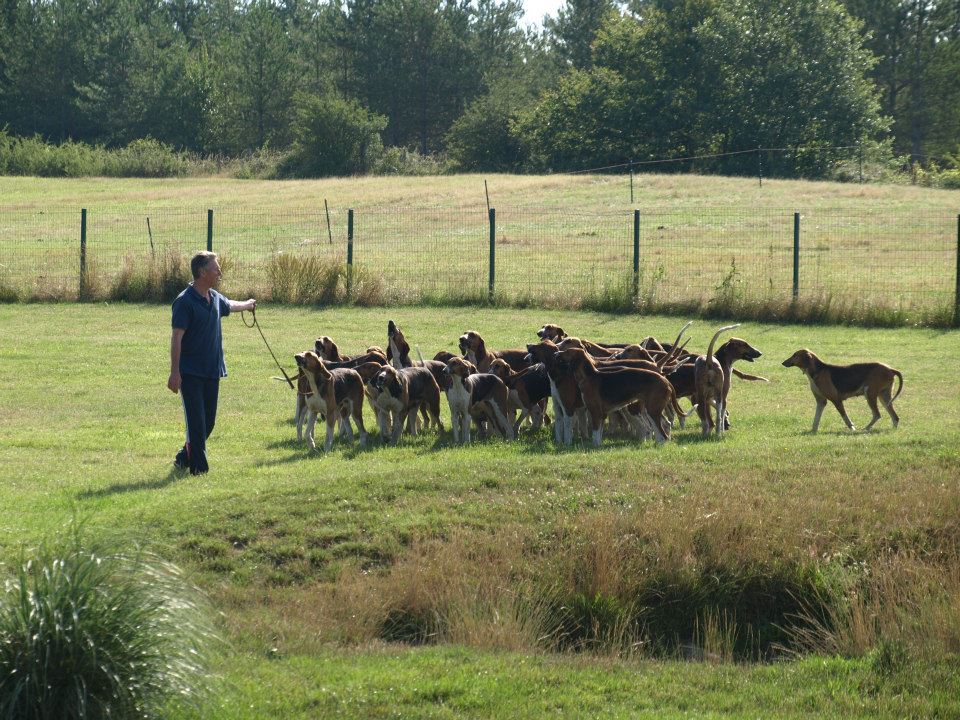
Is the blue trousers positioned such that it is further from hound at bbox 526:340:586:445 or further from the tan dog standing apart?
the tan dog standing apart

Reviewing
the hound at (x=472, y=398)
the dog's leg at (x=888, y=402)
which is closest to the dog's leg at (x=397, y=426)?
the hound at (x=472, y=398)

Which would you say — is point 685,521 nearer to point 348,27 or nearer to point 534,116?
point 534,116

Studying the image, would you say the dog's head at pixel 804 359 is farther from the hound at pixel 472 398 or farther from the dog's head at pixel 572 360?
the hound at pixel 472 398

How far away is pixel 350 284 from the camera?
1074 inches

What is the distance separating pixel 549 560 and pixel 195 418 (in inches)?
157

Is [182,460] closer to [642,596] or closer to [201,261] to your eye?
[201,261]

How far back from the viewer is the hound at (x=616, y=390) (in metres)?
13.1

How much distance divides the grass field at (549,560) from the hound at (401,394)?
306mm

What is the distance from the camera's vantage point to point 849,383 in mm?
13953

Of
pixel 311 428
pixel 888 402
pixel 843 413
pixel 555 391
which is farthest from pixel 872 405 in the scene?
pixel 311 428

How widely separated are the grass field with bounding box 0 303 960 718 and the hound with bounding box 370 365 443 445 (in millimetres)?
306

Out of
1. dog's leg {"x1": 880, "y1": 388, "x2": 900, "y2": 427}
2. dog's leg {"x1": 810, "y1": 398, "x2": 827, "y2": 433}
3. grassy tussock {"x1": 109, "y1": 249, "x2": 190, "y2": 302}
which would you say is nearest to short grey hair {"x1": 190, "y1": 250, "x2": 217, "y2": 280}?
dog's leg {"x1": 810, "y1": 398, "x2": 827, "y2": 433}

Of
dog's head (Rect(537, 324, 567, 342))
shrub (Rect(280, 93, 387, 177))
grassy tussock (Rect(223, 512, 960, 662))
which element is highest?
shrub (Rect(280, 93, 387, 177))

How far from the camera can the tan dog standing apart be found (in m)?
13.9
